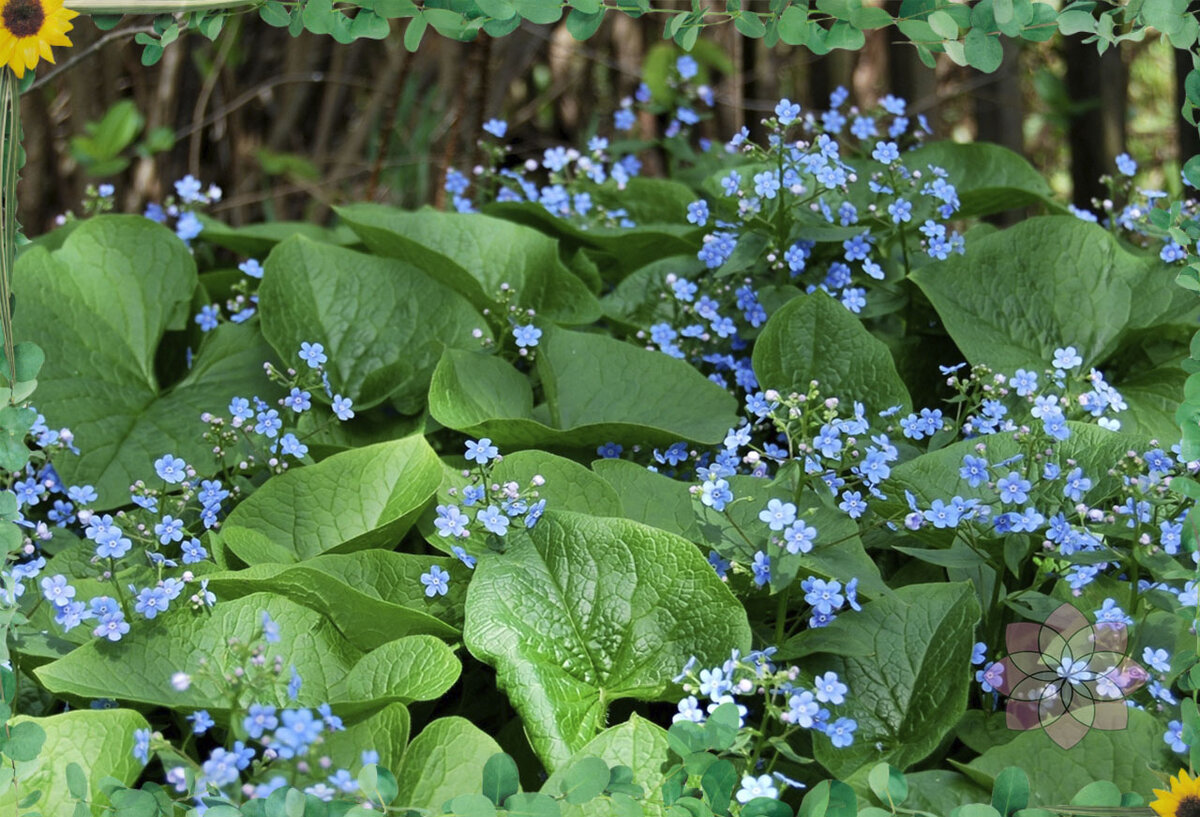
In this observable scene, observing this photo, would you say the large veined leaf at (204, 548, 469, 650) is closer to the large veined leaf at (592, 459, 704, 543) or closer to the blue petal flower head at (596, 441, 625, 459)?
the large veined leaf at (592, 459, 704, 543)

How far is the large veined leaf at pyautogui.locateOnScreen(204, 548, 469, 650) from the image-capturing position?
112 cm

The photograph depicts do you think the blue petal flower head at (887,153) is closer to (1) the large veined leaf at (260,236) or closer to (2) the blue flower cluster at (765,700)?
(2) the blue flower cluster at (765,700)

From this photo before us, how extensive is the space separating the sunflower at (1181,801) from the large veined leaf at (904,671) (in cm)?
21

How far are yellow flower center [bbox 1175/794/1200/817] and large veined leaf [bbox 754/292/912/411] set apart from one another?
1.99 ft

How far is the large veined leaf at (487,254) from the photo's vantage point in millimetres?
1712

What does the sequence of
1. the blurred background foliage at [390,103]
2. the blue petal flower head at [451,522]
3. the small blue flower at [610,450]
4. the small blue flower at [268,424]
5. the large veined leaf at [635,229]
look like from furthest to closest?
1. the blurred background foliage at [390,103]
2. the large veined leaf at [635,229]
3. the small blue flower at [610,450]
4. the small blue flower at [268,424]
5. the blue petal flower head at [451,522]

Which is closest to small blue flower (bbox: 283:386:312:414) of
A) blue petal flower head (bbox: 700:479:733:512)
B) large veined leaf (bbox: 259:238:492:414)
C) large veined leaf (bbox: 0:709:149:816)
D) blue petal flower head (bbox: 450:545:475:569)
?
large veined leaf (bbox: 259:238:492:414)

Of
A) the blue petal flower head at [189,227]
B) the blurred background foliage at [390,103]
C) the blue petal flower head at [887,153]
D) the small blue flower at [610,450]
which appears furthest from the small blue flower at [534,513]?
the blurred background foliage at [390,103]

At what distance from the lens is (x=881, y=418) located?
1420mm

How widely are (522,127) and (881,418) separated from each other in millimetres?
2948

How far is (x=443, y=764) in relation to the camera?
3.34 feet

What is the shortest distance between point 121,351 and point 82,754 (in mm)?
767

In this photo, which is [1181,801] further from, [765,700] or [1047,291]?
[1047,291]

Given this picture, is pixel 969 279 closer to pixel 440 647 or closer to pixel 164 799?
pixel 440 647
